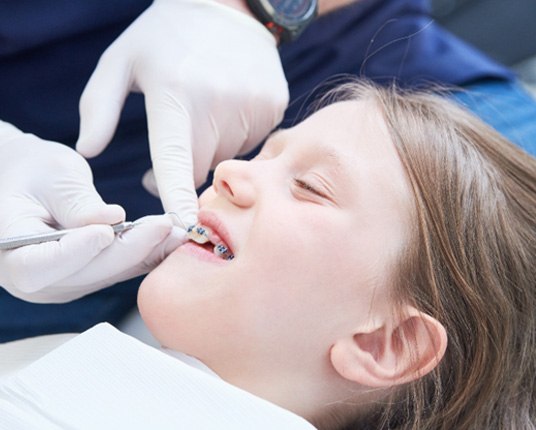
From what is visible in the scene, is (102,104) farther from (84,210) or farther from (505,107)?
(505,107)

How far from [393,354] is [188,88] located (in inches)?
21.0

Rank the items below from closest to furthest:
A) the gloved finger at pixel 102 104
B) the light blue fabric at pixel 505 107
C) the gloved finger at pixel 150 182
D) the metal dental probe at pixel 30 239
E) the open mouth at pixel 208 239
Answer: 1. the metal dental probe at pixel 30 239
2. the open mouth at pixel 208 239
3. the gloved finger at pixel 102 104
4. the gloved finger at pixel 150 182
5. the light blue fabric at pixel 505 107

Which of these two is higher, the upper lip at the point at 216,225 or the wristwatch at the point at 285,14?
the wristwatch at the point at 285,14

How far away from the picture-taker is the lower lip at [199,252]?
103 centimetres

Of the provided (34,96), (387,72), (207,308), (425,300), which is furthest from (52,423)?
(387,72)

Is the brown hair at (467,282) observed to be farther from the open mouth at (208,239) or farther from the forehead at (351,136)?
the open mouth at (208,239)

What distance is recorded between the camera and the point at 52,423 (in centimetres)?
85

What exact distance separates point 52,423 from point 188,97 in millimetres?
574

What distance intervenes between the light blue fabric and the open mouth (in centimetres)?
75

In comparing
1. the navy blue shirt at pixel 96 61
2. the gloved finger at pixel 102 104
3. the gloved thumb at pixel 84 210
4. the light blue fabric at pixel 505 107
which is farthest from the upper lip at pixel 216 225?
the light blue fabric at pixel 505 107

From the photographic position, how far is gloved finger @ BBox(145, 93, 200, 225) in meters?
1.09

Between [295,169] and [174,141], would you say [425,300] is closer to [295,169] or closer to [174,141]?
[295,169]

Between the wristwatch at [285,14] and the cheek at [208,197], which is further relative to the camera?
the wristwatch at [285,14]

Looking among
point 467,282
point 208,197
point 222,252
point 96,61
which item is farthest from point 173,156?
point 467,282
